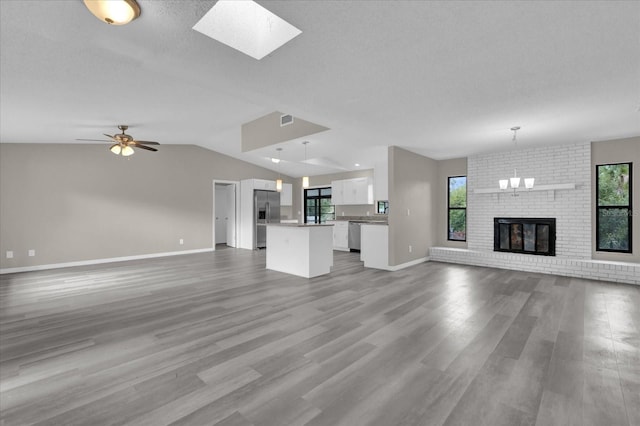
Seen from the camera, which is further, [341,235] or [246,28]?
[341,235]

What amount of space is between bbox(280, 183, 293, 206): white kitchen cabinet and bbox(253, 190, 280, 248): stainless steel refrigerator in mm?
715

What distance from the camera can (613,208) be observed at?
514cm

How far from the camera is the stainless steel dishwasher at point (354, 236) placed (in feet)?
26.9

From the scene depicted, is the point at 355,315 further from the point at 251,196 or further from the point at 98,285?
the point at 251,196

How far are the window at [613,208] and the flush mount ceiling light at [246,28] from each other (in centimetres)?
627

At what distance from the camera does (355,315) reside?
128 inches

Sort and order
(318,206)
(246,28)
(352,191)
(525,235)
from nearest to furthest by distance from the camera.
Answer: (246,28), (525,235), (352,191), (318,206)

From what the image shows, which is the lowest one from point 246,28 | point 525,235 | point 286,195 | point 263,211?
point 525,235

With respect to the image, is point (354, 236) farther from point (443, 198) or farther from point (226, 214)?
point (226, 214)

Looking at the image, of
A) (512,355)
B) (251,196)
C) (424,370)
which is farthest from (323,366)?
(251,196)

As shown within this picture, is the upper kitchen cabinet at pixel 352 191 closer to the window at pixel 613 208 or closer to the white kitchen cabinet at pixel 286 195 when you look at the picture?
the white kitchen cabinet at pixel 286 195

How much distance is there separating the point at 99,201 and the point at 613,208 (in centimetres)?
1045

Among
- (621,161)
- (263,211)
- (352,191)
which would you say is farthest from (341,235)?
(621,161)

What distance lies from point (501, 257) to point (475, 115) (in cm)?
339
